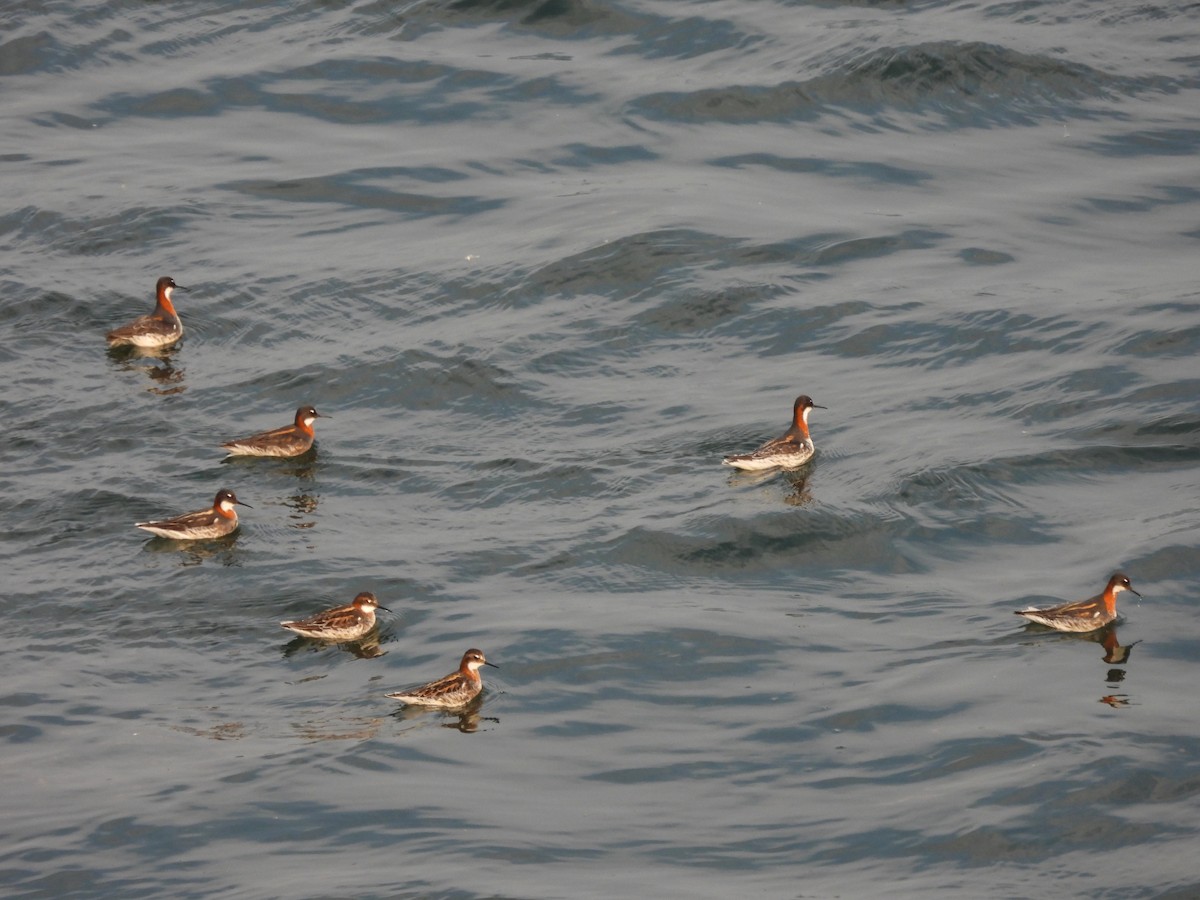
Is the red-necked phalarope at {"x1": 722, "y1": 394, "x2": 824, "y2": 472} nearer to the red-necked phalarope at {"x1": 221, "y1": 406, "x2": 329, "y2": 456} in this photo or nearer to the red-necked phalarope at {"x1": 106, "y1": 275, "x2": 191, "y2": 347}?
the red-necked phalarope at {"x1": 221, "y1": 406, "x2": 329, "y2": 456}

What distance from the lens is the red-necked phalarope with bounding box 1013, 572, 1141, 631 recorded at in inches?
586

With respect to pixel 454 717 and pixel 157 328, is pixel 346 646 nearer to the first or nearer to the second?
pixel 454 717

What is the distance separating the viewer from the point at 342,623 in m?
14.8

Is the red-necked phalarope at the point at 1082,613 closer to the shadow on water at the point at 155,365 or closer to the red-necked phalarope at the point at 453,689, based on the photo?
the red-necked phalarope at the point at 453,689

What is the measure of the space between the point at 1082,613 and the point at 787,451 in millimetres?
4477

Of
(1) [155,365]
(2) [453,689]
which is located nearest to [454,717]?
(2) [453,689]

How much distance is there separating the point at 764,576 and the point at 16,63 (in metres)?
20.9

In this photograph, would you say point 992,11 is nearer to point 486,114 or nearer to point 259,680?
point 486,114

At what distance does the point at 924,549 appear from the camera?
16.7 metres

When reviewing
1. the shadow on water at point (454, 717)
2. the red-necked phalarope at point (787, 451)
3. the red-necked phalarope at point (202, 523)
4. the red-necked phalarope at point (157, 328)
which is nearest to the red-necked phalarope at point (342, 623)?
the shadow on water at point (454, 717)

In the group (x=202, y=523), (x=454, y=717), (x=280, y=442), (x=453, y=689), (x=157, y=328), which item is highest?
(x=157, y=328)

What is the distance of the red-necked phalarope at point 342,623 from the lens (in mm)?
14688

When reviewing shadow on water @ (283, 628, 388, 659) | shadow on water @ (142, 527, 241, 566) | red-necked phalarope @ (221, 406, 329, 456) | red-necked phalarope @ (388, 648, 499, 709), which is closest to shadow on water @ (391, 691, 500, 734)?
red-necked phalarope @ (388, 648, 499, 709)

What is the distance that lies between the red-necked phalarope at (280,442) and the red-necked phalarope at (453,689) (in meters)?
5.27
